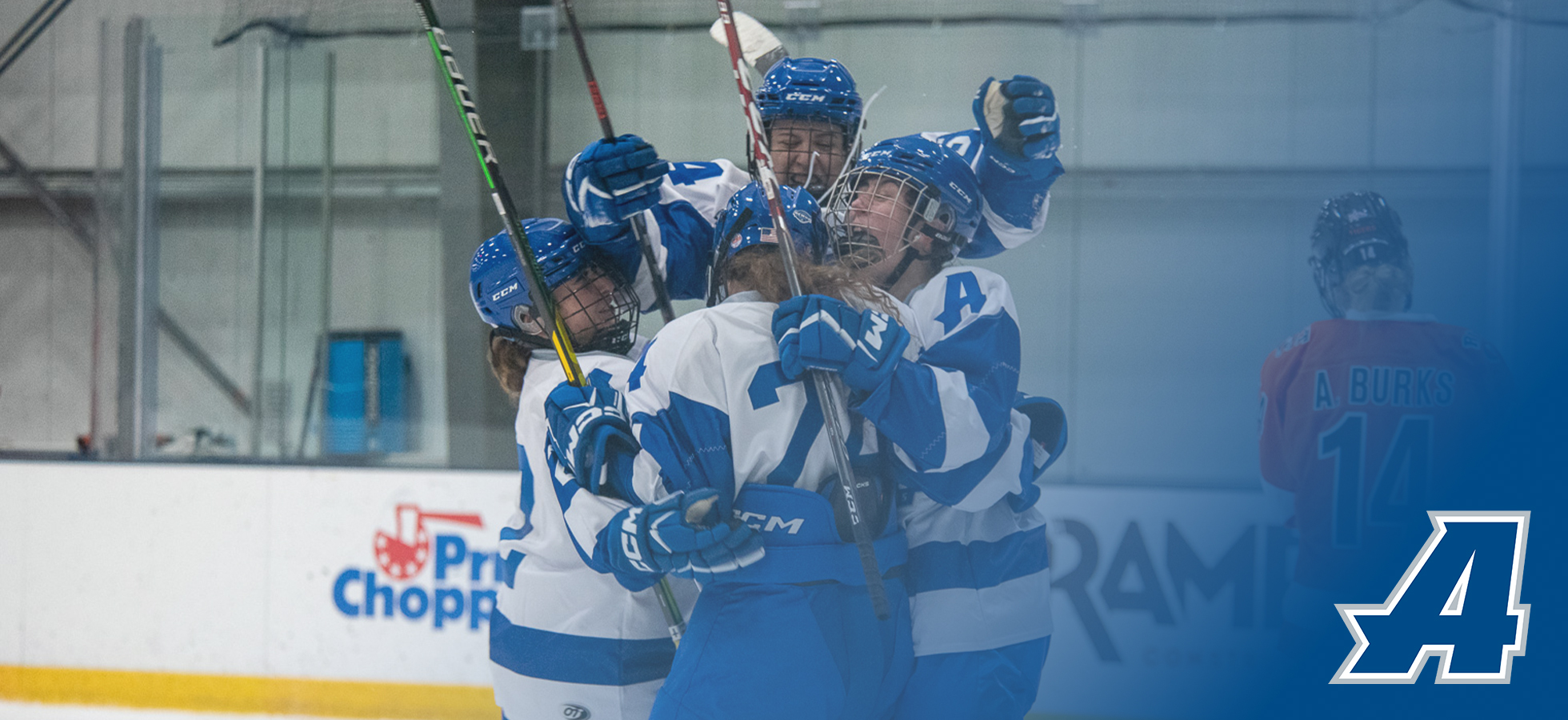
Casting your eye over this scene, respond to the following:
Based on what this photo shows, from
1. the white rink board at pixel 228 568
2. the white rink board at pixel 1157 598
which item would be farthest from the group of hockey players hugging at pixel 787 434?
the white rink board at pixel 228 568

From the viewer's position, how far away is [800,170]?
1446 millimetres

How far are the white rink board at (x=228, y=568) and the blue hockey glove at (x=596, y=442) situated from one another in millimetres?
1694

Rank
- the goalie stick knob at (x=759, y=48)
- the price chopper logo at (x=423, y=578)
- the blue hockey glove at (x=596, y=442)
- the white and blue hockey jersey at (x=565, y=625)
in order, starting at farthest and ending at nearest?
the price chopper logo at (x=423, y=578), the goalie stick knob at (x=759, y=48), the white and blue hockey jersey at (x=565, y=625), the blue hockey glove at (x=596, y=442)

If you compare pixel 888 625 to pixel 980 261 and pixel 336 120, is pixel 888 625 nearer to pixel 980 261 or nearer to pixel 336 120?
pixel 980 261

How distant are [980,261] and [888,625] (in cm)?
178

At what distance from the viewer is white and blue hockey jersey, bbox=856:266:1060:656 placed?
3.66 ft

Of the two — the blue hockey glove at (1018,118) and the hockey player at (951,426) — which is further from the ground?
the blue hockey glove at (1018,118)

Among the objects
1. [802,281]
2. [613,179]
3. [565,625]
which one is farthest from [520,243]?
[565,625]

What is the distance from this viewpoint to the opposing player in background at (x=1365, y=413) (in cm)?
195

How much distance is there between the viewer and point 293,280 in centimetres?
316

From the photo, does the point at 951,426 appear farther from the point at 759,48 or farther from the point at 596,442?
the point at 759,48

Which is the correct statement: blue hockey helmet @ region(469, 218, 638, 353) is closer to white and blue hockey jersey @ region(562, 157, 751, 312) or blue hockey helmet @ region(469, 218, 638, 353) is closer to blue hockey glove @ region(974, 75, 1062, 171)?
white and blue hockey jersey @ region(562, 157, 751, 312)

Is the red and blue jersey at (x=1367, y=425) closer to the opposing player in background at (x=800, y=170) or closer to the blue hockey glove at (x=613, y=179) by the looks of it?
the opposing player in background at (x=800, y=170)

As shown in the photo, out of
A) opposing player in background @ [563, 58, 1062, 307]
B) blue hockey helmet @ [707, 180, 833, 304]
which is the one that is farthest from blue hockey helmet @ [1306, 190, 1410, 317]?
blue hockey helmet @ [707, 180, 833, 304]
